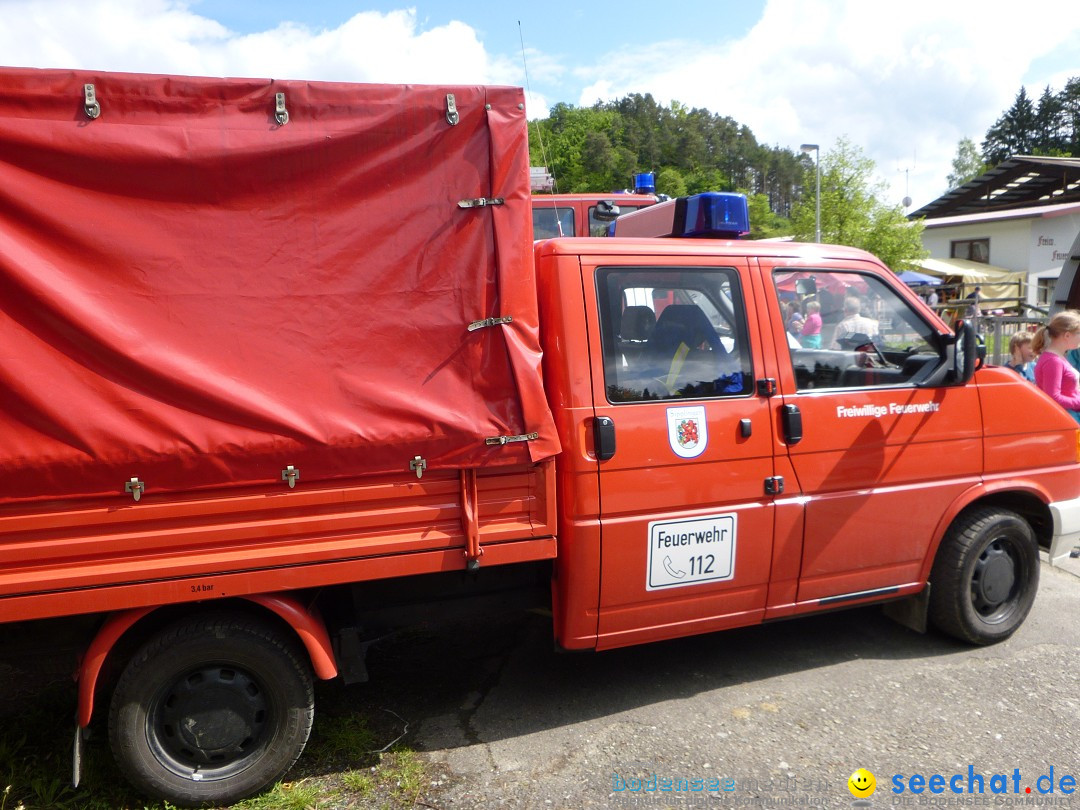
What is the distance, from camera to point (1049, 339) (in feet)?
18.3

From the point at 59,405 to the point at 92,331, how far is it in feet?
0.91

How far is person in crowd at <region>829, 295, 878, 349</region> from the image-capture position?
3.94 meters

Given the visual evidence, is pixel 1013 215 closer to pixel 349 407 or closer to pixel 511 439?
pixel 511 439

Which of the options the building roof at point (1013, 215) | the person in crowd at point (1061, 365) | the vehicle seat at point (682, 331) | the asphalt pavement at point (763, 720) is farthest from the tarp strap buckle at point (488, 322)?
the building roof at point (1013, 215)

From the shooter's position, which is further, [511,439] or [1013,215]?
[1013,215]

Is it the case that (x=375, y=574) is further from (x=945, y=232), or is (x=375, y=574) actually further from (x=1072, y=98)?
(x=1072, y=98)

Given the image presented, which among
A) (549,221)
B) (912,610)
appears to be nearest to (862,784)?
(912,610)

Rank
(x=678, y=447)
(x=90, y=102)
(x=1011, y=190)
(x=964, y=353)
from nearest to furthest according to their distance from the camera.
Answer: (x=90, y=102)
(x=678, y=447)
(x=964, y=353)
(x=1011, y=190)

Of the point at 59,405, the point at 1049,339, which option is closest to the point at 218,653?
the point at 59,405

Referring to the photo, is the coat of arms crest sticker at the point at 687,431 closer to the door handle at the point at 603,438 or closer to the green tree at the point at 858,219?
the door handle at the point at 603,438

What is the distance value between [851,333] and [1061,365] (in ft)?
8.09

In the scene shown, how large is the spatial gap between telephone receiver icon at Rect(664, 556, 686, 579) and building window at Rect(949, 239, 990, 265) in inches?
1362

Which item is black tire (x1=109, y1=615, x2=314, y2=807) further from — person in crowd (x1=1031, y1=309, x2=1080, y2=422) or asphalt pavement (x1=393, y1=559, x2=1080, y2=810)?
person in crowd (x1=1031, y1=309, x2=1080, y2=422)

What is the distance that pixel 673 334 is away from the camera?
11.9 feet
